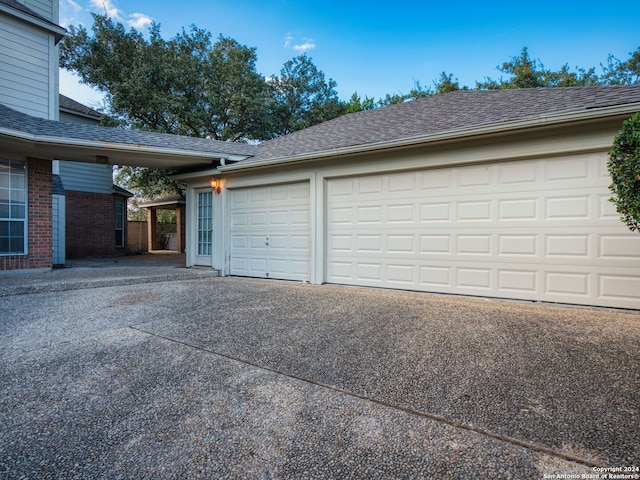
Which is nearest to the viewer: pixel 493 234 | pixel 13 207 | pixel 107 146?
pixel 493 234

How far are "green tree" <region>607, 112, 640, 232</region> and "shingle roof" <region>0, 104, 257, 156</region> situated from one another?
23.2 feet

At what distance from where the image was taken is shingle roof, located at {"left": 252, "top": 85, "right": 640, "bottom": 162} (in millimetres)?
4949

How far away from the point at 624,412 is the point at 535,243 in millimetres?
3362

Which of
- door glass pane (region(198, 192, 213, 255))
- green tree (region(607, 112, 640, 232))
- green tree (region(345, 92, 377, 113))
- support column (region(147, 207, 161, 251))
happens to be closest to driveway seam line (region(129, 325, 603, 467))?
green tree (region(607, 112, 640, 232))

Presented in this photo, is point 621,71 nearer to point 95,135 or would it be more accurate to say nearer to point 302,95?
point 302,95

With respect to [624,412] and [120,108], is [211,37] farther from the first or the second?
[624,412]

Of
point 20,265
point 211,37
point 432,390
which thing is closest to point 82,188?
point 20,265

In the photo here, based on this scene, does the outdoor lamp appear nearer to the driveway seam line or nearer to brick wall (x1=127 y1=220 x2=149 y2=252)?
the driveway seam line

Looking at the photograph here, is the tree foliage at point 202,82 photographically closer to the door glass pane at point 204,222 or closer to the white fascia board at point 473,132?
the door glass pane at point 204,222

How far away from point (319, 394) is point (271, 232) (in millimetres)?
5575

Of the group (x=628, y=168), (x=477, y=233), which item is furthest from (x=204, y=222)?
(x=628, y=168)

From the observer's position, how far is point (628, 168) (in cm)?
322

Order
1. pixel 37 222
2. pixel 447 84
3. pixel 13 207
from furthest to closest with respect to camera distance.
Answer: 1. pixel 447 84
2. pixel 37 222
3. pixel 13 207

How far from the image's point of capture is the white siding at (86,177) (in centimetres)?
1245
